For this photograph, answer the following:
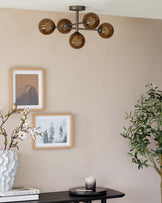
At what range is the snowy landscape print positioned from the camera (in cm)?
362

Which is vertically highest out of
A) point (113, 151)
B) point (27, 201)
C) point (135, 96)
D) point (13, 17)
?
point (13, 17)

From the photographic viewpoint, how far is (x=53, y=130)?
366 centimetres

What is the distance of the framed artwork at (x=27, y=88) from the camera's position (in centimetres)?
354

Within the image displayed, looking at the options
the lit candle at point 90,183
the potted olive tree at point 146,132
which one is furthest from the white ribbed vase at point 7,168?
the potted olive tree at point 146,132

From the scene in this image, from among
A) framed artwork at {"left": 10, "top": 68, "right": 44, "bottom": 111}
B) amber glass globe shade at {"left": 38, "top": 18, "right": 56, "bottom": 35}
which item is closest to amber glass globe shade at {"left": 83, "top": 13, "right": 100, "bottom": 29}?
amber glass globe shade at {"left": 38, "top": 18, "right": 56, "bottom": 35}

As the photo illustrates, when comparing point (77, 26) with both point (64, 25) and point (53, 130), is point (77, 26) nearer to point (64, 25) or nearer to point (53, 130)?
point (64, 25)

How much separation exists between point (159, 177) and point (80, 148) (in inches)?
35.8

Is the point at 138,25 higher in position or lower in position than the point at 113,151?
higher

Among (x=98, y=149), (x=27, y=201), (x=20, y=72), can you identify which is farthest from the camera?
(x=98, y=149)

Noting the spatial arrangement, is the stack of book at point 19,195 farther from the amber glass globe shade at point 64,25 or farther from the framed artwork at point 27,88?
the amber glass globe shade at point 64,25

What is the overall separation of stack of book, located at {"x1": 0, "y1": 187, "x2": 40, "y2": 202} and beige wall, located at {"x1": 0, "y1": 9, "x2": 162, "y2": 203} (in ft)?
0.94

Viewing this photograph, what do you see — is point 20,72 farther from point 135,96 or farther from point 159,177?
point 159,177

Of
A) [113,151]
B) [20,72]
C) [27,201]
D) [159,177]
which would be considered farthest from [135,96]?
[27,201]

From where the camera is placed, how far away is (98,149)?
382 centimetres
